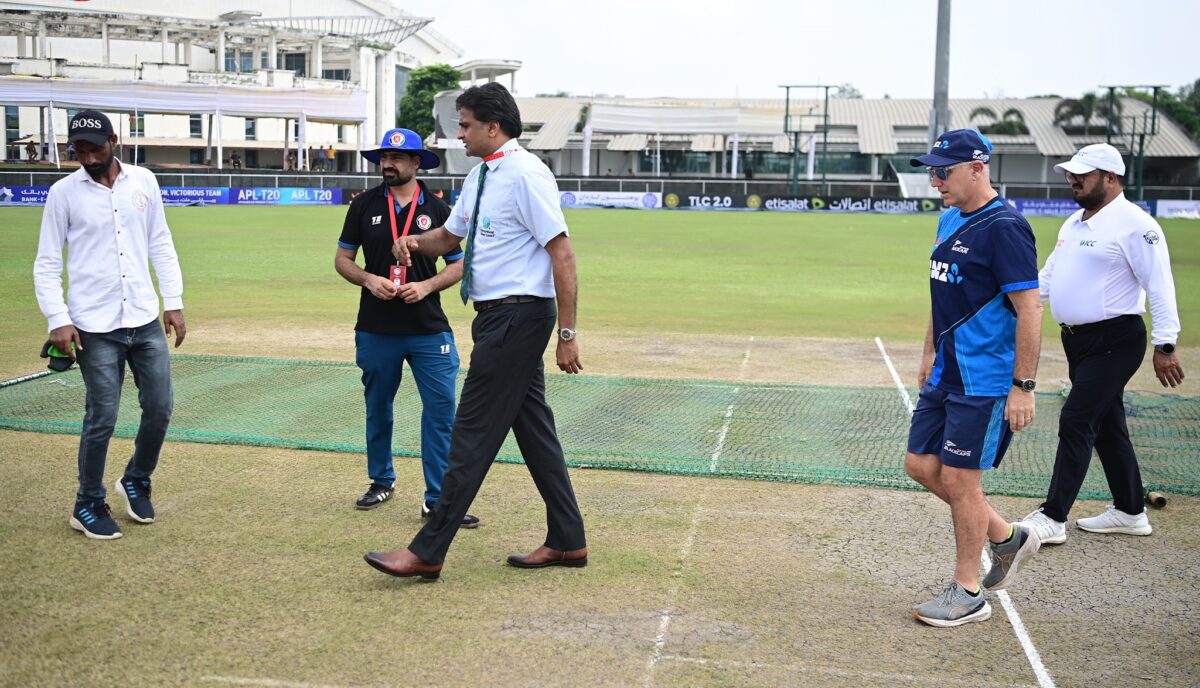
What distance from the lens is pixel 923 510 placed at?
22.0ft

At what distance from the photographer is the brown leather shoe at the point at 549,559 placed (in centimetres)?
553

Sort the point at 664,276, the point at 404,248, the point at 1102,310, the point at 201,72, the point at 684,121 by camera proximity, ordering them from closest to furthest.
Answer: the point at 404,248 → the point at 1102,310 → the point at 664,276 → the point at 684,121 → the point at 201,72

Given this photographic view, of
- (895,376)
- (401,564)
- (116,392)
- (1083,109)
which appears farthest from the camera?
(1083,109)

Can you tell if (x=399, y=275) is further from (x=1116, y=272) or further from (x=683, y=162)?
(x=683, y=162)

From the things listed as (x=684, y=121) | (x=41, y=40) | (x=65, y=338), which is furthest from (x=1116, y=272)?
(x=41, y=40)

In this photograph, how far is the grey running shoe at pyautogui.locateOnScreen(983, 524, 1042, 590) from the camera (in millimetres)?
5172

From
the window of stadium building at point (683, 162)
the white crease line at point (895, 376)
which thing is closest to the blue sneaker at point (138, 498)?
the white crease line at point (895, 376)

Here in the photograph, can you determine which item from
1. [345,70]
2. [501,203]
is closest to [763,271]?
[501,203]

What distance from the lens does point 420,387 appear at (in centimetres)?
646

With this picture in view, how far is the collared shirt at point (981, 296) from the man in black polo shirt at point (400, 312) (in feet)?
8.41

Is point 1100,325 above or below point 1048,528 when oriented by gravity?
above

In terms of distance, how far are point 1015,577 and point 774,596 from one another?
3.84 feet

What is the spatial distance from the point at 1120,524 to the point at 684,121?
262 ft

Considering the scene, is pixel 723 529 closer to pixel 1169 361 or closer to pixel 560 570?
pixel 560 570
